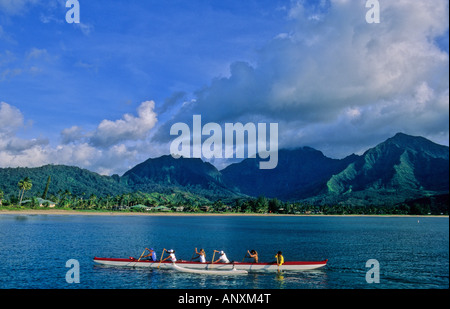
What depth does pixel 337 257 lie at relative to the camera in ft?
198


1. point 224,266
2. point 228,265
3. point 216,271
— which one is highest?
point 228,265

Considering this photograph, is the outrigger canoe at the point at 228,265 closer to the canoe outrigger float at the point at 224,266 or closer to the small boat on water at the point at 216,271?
the canoe outrigger float at the point at 224,266

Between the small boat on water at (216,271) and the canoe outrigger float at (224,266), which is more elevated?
the canoe outrigger float at (224,266)

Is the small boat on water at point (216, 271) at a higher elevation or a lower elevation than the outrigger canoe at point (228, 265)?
lower

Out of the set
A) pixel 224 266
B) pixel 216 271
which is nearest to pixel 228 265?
pixel 224 266

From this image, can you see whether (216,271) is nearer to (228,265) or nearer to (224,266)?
(224,266)

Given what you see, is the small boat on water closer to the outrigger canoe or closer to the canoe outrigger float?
the canoe outrigger float

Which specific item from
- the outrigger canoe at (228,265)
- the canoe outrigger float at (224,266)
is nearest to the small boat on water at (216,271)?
the canoe outrigger float at (224,266)

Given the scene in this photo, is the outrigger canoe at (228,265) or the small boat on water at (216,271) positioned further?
the outrigger canoe at (228,265)

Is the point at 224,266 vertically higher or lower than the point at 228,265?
lower
